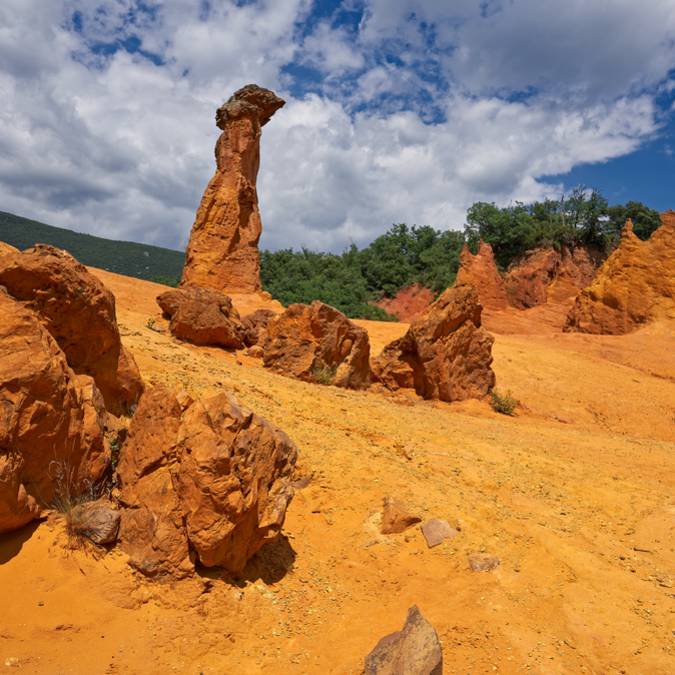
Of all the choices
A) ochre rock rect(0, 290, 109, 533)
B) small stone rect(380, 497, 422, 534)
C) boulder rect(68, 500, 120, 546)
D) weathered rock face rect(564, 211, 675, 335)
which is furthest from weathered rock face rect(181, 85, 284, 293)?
boulder rect(68, 500, 120, 546)

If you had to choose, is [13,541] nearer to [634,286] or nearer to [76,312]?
[76,312]

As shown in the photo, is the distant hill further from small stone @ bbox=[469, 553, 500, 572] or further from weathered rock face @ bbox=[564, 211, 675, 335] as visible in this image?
small stone @ bbox=[469, 553, 500, 572]

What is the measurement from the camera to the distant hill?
66.0 meters

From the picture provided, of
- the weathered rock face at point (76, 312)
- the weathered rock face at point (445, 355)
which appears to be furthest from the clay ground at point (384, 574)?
the weathered rock face at point (445, 355)

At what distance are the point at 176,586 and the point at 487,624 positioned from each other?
6.60 ft

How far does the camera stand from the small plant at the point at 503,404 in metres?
11.9

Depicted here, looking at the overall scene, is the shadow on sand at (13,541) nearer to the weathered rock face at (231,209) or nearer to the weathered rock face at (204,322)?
the weathered rock face at (204,322)

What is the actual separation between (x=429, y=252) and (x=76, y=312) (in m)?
36.2

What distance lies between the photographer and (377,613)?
372 cm

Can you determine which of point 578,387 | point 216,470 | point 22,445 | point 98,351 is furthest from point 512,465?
point 578,387

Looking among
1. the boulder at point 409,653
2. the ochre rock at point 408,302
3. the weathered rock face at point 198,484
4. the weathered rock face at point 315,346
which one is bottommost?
the boulder at point 409,653

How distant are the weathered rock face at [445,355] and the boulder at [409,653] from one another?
8.97 metres

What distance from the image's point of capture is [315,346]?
11.1 m

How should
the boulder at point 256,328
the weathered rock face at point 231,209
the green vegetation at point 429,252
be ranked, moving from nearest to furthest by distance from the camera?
the boulder at point 256,328 → the weathered rock face at point 231,209 → the green vegetation at point 429,252
